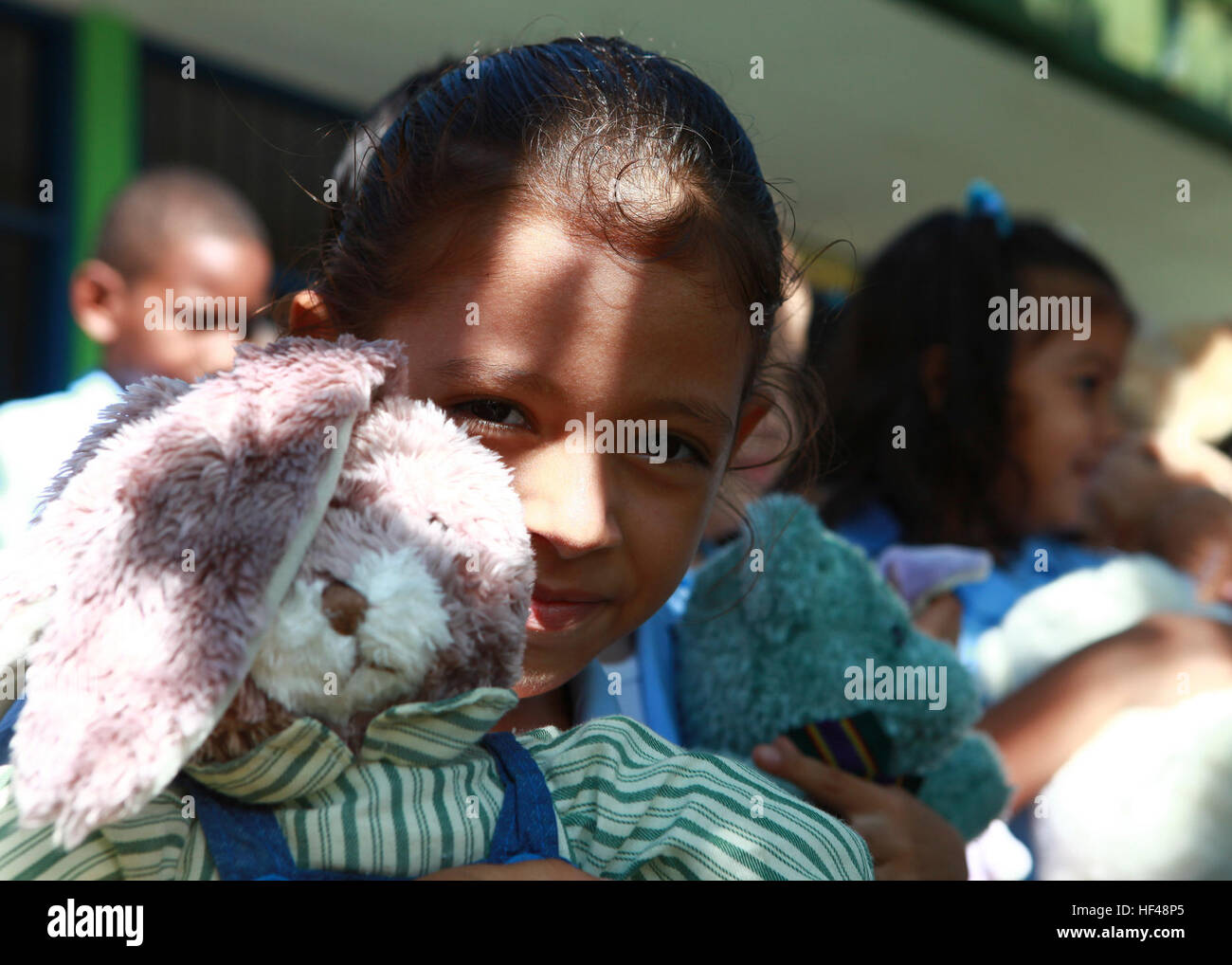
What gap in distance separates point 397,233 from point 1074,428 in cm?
181

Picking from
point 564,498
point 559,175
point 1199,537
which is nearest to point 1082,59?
point 1199,537

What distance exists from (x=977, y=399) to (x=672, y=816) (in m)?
1.81

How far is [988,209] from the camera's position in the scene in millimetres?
2758

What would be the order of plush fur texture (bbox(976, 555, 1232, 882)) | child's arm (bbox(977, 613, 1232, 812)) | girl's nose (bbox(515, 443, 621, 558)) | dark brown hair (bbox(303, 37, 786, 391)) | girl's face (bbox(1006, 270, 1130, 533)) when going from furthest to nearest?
girl's face (bbox(1006, 270, 1130, 533))
child's arm (bbox(977, 613, 1232, 812))
plush fur texture (bbox(976, 555, 1232, 882))
dark brown hair (bbox(303, 37, 786, 391))
girl's nose (bbox(515, 443, 621, 558))

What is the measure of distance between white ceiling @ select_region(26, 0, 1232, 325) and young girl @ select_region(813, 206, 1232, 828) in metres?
0.70

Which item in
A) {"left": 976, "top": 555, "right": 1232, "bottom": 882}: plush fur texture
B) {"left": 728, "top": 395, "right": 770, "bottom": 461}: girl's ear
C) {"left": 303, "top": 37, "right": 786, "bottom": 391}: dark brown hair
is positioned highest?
{"left": 303, "top": 37, "right": 786, "bottom": 391}: dark brown hair

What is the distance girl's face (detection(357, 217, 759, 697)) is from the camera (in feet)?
3.36

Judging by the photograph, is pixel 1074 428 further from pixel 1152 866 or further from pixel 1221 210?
pixel 1221 210

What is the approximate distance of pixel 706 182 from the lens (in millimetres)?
1230

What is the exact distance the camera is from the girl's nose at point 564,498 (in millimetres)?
1000

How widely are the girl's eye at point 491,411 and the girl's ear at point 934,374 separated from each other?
166 centimetres

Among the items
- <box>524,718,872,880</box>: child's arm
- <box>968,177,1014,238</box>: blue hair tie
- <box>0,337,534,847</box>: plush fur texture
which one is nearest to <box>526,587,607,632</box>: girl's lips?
<box>524,718,872,880</box>: child's arm

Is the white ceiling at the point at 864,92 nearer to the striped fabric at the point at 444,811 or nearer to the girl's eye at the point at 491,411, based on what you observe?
the girl's eye at the point at 491,411

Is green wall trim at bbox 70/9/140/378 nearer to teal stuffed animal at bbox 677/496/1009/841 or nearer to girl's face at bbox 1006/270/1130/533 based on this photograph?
girl's face at bbox 1006/270/1130/533
